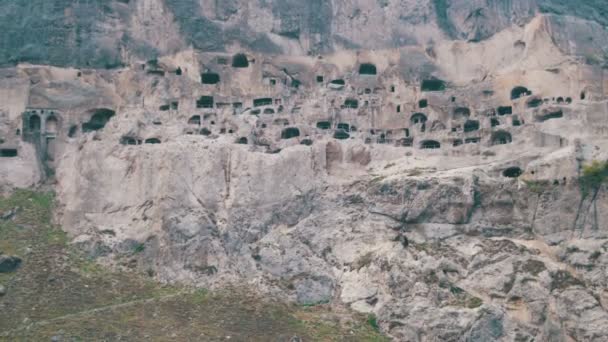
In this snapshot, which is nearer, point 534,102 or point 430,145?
point 430,145

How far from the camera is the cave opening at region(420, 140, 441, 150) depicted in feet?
222

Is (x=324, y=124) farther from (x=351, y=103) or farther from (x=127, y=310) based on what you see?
(x=127, y=310)

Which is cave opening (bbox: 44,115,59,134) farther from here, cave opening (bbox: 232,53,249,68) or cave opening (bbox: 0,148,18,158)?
cave opening (bbox: 232,53,249,68)

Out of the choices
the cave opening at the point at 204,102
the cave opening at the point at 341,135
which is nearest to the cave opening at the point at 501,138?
the cave opening at the point at 341,135

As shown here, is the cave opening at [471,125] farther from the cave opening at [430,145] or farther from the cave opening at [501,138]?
the cave opening at [430,145]

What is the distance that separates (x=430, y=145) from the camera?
67875 mm

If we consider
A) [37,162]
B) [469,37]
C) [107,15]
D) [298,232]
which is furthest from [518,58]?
[37,162]

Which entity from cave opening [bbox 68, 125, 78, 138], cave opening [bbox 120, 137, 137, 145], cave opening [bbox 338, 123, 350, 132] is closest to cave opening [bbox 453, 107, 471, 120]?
cave opening [bbox 338, 123, 350, 132]

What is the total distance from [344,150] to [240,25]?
1327 centimetres

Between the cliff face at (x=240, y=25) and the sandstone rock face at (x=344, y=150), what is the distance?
136mm

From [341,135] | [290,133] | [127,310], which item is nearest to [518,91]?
[341,135]

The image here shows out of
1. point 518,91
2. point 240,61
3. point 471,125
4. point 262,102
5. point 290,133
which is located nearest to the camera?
point 290,133

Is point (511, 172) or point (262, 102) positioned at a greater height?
point (262, 102)

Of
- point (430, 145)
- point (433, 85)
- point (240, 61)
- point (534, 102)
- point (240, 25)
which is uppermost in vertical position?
point (240, 25)
